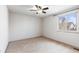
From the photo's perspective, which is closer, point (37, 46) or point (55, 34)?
point (37, 46)

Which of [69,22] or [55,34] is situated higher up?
[69,22]

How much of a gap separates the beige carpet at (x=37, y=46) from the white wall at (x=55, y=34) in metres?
0.13

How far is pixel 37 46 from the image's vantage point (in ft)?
5.46

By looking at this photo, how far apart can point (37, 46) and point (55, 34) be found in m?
0.48

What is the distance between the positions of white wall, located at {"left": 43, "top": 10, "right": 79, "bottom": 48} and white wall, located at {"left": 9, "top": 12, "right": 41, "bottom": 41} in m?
0.19

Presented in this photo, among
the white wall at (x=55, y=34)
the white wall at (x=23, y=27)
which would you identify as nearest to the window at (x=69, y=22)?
the white wall at (x=55, y=34)

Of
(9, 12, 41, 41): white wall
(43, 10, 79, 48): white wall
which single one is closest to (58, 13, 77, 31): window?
(43, 10, 79, 48): white wall

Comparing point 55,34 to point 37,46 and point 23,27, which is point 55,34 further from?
point 23,27

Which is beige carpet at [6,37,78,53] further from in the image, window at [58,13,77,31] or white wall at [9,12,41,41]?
window at [58,13,77,31]

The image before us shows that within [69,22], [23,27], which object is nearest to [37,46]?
[23,27]

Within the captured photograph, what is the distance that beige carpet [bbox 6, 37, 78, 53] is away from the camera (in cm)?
151

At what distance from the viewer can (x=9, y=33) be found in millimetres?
1596
